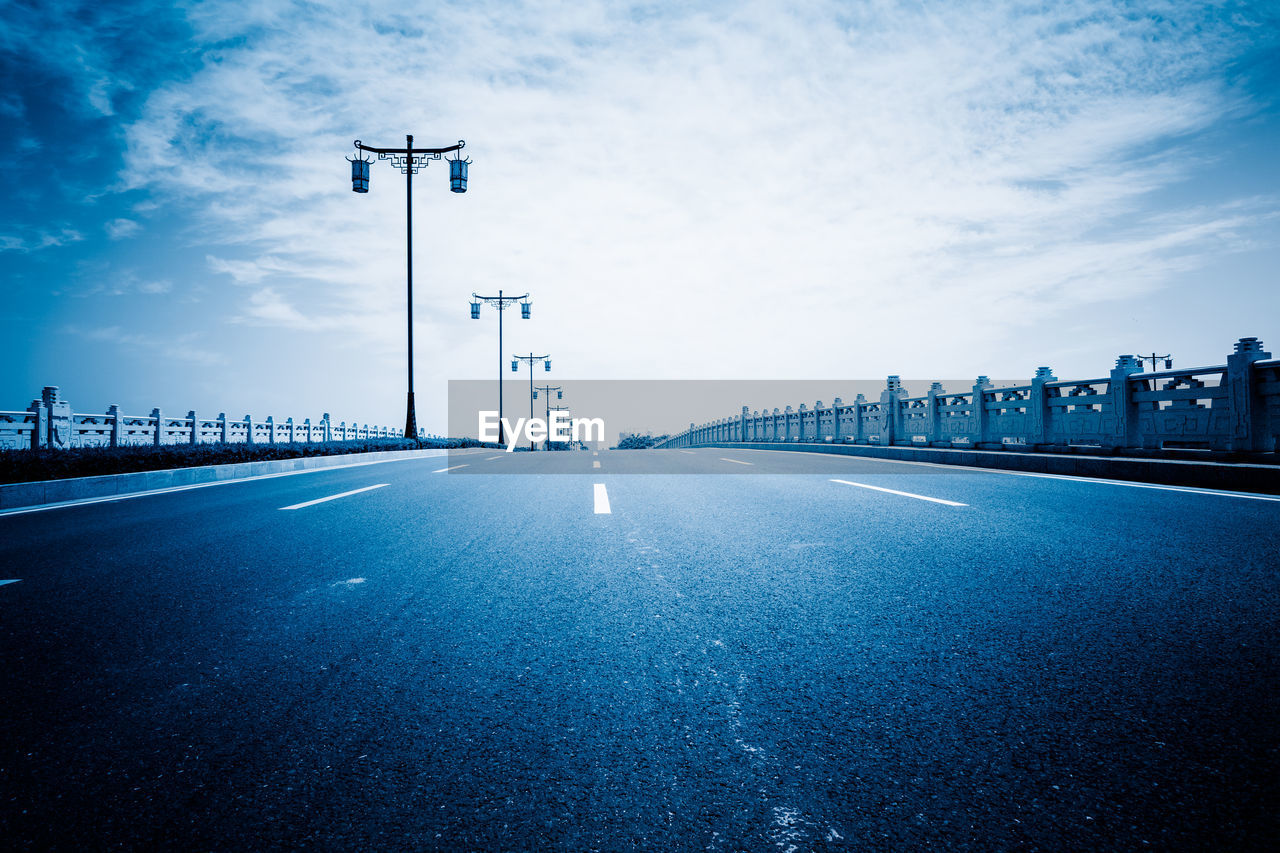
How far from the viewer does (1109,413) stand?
12.6 meters

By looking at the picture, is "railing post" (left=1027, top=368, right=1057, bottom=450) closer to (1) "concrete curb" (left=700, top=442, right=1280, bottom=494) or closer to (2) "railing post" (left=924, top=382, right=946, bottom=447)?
(1) "concrete curb" (left=700, top=442, right=1280, bottom=494)

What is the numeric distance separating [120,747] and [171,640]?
1.13 meters

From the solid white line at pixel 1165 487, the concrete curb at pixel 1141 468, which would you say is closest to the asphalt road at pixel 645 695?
the solid white line at pixel 1165 487

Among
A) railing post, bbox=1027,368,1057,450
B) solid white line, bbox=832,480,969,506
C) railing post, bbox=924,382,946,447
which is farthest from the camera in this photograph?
railing post, bbox=924,382,946,447

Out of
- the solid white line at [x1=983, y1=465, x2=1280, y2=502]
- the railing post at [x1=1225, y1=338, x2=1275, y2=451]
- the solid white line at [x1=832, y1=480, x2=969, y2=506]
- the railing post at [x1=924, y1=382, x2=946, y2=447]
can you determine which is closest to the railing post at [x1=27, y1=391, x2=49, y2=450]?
the solid white line at [x1=832, y1=480, x2=969, y2=506]

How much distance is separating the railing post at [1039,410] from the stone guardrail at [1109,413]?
0.9 inches

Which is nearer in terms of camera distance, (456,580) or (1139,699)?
(1139,699)

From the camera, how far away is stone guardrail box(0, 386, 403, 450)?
57.1ft

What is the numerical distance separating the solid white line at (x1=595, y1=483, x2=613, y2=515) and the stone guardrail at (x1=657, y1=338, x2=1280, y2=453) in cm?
984

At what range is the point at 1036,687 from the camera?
2.43 m

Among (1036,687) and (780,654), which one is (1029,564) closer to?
(1036,687)

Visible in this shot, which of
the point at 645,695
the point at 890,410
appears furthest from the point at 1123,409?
the point at 645,695

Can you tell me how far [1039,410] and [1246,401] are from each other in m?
4.42

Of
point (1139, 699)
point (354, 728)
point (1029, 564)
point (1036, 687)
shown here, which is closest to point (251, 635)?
point (354, 728)
